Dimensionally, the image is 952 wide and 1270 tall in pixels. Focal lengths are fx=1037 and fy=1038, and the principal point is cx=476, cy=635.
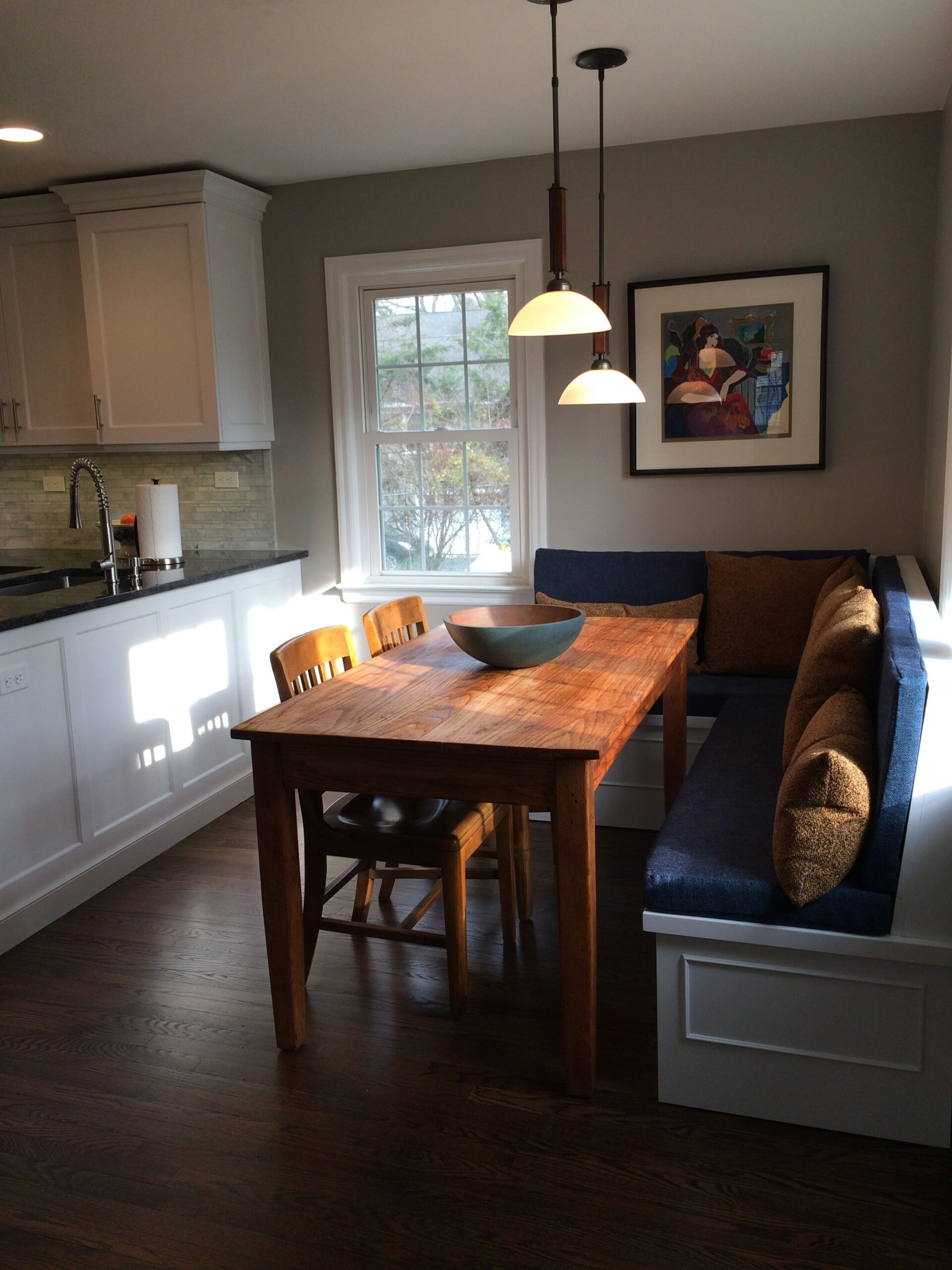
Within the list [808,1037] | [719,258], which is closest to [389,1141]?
[808,1037]

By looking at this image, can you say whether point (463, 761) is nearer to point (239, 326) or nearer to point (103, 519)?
point (103, 519)

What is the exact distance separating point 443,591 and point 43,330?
2108 millimetres

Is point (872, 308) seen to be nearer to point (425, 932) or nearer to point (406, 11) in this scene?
point (406, 11)

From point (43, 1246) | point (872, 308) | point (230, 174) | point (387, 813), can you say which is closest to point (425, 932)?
point (387, 813)

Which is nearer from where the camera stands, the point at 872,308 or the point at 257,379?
the point at 872,308

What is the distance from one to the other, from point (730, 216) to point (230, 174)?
203 cm

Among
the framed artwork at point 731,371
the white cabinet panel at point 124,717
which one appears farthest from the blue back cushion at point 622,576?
the white cabinet panel at point 124,717

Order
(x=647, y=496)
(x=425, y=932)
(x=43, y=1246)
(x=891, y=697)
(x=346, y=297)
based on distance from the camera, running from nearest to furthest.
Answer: (x=43, y=1246) < (x=891, y=697) < (x=425, y=932) < (x=647, y=496) < (x=346, y=297)

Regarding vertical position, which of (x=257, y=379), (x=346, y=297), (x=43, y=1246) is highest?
(x=346, y=297)

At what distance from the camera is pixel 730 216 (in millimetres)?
3947

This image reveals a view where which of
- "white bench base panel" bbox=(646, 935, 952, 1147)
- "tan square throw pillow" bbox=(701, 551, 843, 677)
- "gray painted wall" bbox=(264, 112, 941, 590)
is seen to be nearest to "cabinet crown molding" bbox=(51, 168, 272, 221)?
"gray painted wall" bbox=(264, 112, 941, 590)

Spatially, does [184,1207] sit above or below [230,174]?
below

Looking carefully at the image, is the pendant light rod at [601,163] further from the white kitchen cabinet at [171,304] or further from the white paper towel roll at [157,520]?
the white paper towel roll at [157,520]

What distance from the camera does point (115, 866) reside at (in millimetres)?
3441
